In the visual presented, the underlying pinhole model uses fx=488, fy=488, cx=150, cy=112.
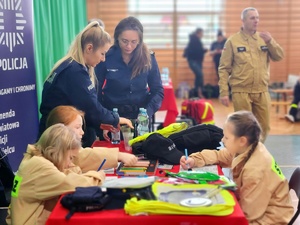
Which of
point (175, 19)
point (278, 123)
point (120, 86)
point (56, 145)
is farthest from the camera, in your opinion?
point (175, 19)

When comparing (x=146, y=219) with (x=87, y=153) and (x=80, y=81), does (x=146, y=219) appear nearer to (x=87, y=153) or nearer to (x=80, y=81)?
(x=87, y=153)

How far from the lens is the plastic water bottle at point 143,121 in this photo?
11.2 feet

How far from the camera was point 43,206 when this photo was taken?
2.28 meters

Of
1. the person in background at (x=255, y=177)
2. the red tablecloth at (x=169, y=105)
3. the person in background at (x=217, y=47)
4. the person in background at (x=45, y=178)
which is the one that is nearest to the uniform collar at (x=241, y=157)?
the person in background at (x=255, y=177)

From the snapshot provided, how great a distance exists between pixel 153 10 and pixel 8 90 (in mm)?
7540

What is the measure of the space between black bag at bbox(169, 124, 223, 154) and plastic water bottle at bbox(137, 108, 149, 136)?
42cm

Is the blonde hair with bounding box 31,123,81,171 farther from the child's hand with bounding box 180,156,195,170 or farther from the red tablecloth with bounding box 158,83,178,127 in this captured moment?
the red tablecloth with bounding box 158,83,178,127

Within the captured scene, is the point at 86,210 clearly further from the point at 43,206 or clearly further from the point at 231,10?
the point at 231,10

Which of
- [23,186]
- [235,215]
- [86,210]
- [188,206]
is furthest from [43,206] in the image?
[235,215]

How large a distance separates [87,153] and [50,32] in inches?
113

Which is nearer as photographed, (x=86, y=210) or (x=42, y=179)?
(x=86, y=210)

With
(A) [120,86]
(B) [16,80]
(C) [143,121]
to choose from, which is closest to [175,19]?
(B) [16,80]

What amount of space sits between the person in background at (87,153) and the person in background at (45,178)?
27cm

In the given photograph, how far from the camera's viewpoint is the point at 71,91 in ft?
10.1
